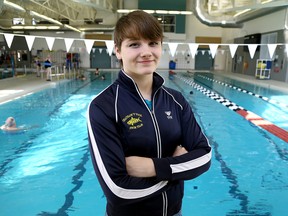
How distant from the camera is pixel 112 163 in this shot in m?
1.04

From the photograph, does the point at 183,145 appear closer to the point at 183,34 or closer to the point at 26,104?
the point at 26,104

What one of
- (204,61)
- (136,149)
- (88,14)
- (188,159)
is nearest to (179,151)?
(188,159)

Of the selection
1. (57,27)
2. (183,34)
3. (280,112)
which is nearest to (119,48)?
(280,112)

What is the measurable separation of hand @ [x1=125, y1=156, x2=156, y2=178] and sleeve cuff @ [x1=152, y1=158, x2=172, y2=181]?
16 mm

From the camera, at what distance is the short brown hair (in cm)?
105

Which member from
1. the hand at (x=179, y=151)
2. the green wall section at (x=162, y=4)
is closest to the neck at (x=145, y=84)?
the hand at (x=179, y=151)

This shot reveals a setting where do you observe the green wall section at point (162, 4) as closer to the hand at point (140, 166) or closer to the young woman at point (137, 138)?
the young woman at point (137, 138)

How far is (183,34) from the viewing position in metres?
24.9

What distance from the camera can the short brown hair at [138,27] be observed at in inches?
41.5

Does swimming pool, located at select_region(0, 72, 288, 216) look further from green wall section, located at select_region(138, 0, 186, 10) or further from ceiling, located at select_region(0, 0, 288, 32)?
green wall section, located at select_region(138, 0, 186, 10)

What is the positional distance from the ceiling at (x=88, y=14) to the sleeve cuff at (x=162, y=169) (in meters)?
15.4

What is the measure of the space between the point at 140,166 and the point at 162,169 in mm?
90

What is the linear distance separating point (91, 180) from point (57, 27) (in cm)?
2105

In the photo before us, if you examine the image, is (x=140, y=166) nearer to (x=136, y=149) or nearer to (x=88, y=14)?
(x=136, y=149)
